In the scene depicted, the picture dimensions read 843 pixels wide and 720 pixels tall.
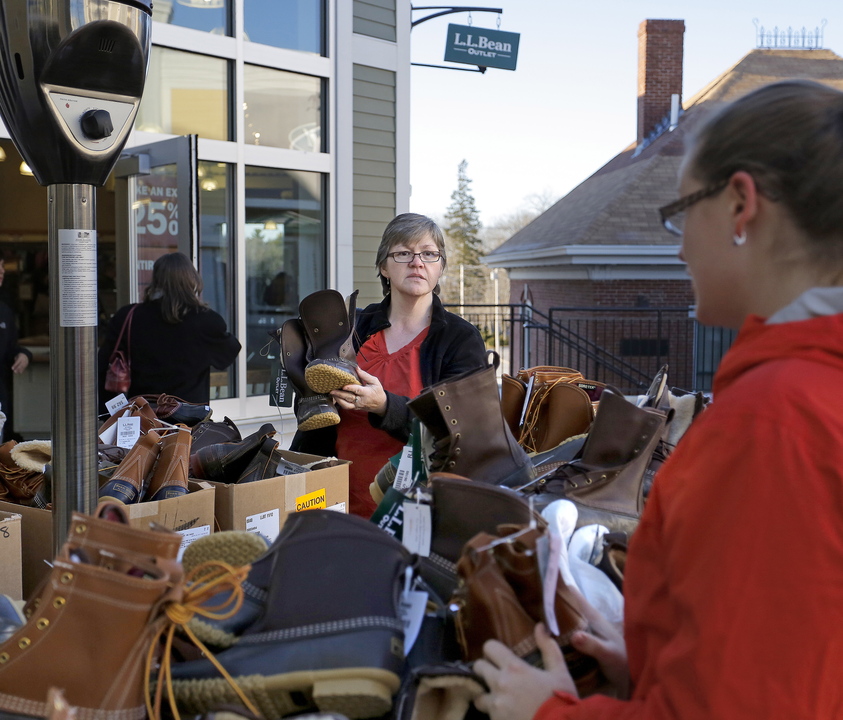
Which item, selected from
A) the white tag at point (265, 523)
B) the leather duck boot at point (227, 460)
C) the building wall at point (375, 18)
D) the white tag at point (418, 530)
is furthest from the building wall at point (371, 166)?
the white tag at point (418, 530)

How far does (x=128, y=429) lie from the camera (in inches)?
103

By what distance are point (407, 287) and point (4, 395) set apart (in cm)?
298

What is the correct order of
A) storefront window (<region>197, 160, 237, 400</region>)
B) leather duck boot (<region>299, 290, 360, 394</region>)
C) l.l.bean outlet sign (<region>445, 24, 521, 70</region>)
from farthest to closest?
l.l.bean outlet sign (<region>445, 24, 521, 70</region>) < storefront window (<region>197, 160, 237, 400</region>) < leather duck boot (<region>299, 290, 360, 394</region>)

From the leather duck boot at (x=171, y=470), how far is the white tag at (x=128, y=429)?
0.32 meters

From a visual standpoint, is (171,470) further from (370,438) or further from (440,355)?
(440,355)

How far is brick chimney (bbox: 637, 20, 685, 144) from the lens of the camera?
2011 centimetres

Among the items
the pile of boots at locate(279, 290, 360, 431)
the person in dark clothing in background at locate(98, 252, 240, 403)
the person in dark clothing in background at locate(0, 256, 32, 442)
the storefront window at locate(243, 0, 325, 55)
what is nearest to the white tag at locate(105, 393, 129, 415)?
the pile of boots at locate(279, 290, 360, 431)

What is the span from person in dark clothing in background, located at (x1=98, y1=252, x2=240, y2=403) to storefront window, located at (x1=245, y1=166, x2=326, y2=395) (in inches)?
89.7

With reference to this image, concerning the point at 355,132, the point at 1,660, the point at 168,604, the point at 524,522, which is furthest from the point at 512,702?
the point at 355,132

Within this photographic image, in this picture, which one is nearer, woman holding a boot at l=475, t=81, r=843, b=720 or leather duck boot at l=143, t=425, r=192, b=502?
woman holding a boot at l=475, t=81, r=843, b=720

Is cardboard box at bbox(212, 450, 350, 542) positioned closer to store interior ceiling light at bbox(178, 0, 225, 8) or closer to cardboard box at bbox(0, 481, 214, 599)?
cardboard box at bbox(0, 481, 214, 599)

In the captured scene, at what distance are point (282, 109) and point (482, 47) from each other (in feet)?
8.99

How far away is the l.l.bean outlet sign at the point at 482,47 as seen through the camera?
8.27 m


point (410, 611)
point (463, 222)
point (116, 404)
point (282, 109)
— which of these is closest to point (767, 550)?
point (410, 611)
